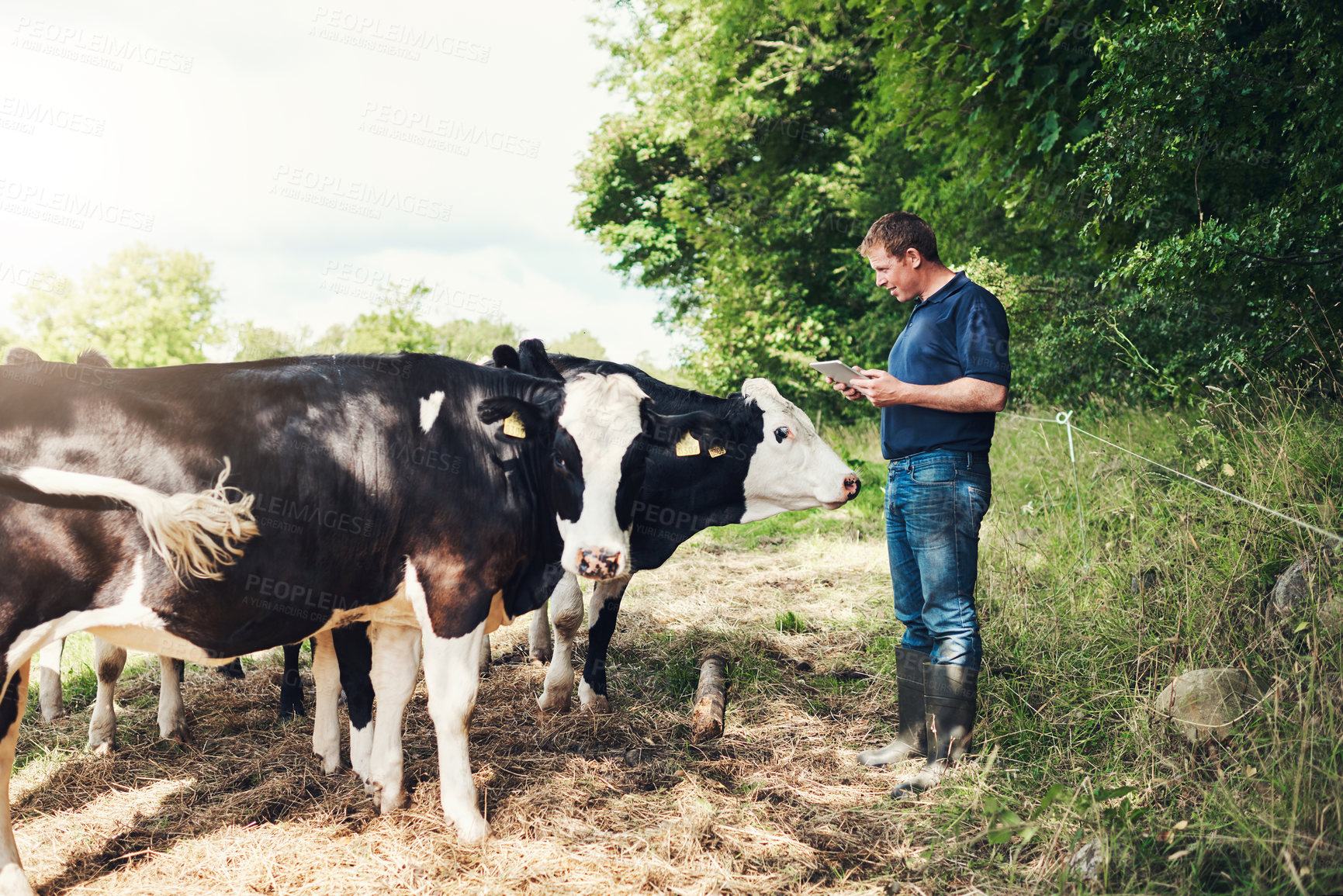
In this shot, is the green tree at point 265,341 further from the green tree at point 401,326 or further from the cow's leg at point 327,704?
the cow's leg at point 327,704

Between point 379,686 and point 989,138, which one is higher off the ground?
point 989,138

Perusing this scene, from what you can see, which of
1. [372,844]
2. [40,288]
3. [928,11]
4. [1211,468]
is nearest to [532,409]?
[372,844]

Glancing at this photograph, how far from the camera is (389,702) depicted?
3.69 metres

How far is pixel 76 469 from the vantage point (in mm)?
2787

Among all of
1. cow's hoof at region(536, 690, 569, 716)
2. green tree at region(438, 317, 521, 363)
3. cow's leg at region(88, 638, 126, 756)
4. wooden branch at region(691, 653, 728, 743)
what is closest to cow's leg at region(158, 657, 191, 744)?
cow's leg at region(88, 638, 126, 756)

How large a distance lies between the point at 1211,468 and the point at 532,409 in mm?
4426

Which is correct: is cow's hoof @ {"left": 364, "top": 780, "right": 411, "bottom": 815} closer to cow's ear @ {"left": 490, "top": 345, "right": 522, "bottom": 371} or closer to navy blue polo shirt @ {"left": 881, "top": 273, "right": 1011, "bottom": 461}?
cow's ear @ {"left": 490, "top": 345, "right": 522, "bottom": 371}

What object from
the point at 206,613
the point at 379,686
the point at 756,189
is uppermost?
the point at 756,189

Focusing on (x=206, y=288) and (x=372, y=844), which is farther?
(x=206, y=288)

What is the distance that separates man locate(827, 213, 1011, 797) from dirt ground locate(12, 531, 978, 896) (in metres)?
0.29

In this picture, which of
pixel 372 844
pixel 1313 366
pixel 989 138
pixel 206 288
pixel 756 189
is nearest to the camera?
pixel 372 844

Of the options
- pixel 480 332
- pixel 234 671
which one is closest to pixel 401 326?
pixel 234 671

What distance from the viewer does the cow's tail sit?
264 centimetres

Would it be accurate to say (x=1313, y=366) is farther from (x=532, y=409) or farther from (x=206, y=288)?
(x=206, y=288)
